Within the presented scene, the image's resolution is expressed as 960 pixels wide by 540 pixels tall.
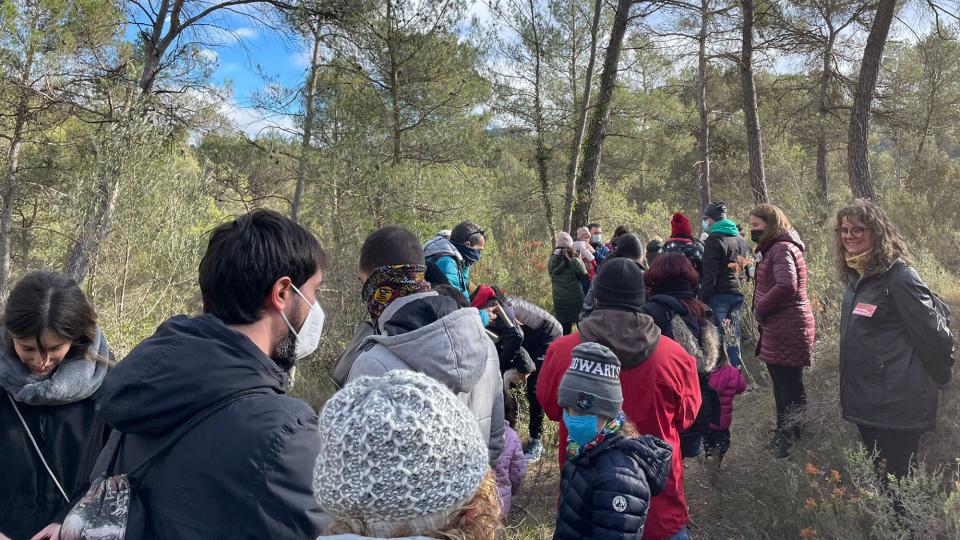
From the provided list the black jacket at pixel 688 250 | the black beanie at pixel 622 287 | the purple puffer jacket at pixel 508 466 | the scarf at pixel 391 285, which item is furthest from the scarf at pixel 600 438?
the black jacket at pixel 688 250

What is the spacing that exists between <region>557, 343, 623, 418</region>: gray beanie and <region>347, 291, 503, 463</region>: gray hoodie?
1.09 feet

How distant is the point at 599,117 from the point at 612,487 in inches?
372

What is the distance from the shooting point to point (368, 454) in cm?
97

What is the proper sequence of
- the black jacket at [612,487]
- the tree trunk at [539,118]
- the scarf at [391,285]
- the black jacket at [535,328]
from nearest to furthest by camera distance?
the black jacket at [612,487] → the scarf at [391,285] → the black jacket at [535,328] → the tree trunk at [539,118]

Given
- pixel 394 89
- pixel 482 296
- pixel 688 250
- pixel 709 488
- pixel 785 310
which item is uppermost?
pixel 394 89

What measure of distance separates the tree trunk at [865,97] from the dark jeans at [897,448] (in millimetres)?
6363

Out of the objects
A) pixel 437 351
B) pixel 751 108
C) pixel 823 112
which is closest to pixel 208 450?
pixel 437 351

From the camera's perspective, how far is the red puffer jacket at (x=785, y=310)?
4.05 m

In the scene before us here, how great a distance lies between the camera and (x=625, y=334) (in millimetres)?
2611

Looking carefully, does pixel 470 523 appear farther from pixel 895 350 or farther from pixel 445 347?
pixel 895 350

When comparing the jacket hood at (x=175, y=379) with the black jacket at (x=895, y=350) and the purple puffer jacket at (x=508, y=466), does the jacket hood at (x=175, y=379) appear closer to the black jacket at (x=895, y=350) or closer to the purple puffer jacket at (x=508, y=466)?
the purple puffer jacket at (x=508, y=466)

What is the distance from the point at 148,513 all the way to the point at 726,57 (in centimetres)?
1168

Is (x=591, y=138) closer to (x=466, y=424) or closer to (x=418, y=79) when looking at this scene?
A: (x=418, y=79)

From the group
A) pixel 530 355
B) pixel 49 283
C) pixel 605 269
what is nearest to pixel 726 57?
Result: pixel 530 355
